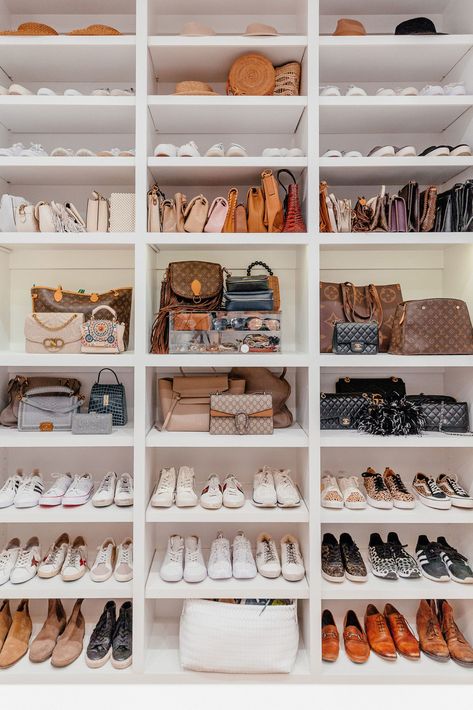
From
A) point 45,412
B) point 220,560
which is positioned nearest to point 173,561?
point 220,560

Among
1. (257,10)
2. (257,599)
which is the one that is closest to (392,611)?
(257,599)

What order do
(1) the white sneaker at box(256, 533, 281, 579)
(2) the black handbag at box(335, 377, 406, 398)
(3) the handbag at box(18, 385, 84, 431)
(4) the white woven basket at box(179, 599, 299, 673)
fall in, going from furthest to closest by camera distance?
(2) the black handbag at box(335, 377, 406, 398), (3) the handbag at box(18, 385, 84, 431), (1) the white sneaker at box(256, 533, 281, 579), (4) the white woven basket at box(179, 599, 299, 673)

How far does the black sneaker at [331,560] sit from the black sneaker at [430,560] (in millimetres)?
370

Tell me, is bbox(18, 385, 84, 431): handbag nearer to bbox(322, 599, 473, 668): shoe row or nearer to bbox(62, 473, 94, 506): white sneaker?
bbox(62, 473, 94, 506): white sneaker

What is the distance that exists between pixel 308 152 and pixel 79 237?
1.04 meters

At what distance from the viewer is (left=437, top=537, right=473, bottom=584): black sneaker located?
2061mm

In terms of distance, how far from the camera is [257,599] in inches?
82.2

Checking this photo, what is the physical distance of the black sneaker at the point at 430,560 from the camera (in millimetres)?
2078

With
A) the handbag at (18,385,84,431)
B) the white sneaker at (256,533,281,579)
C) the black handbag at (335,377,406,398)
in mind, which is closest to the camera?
the white sneaker at (256,533,281,579)

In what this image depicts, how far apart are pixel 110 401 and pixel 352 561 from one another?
52.1 inches

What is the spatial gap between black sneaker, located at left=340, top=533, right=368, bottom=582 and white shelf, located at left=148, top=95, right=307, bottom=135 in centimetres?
199

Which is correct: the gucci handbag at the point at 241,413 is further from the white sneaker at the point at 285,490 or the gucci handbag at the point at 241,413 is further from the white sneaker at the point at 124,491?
the white sneaker at the point at 124,491

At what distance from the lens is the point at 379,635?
211 cm

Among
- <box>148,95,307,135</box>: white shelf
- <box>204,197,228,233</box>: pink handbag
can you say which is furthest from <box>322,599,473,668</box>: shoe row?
<box>148,95,307,135</box>: white shelf
